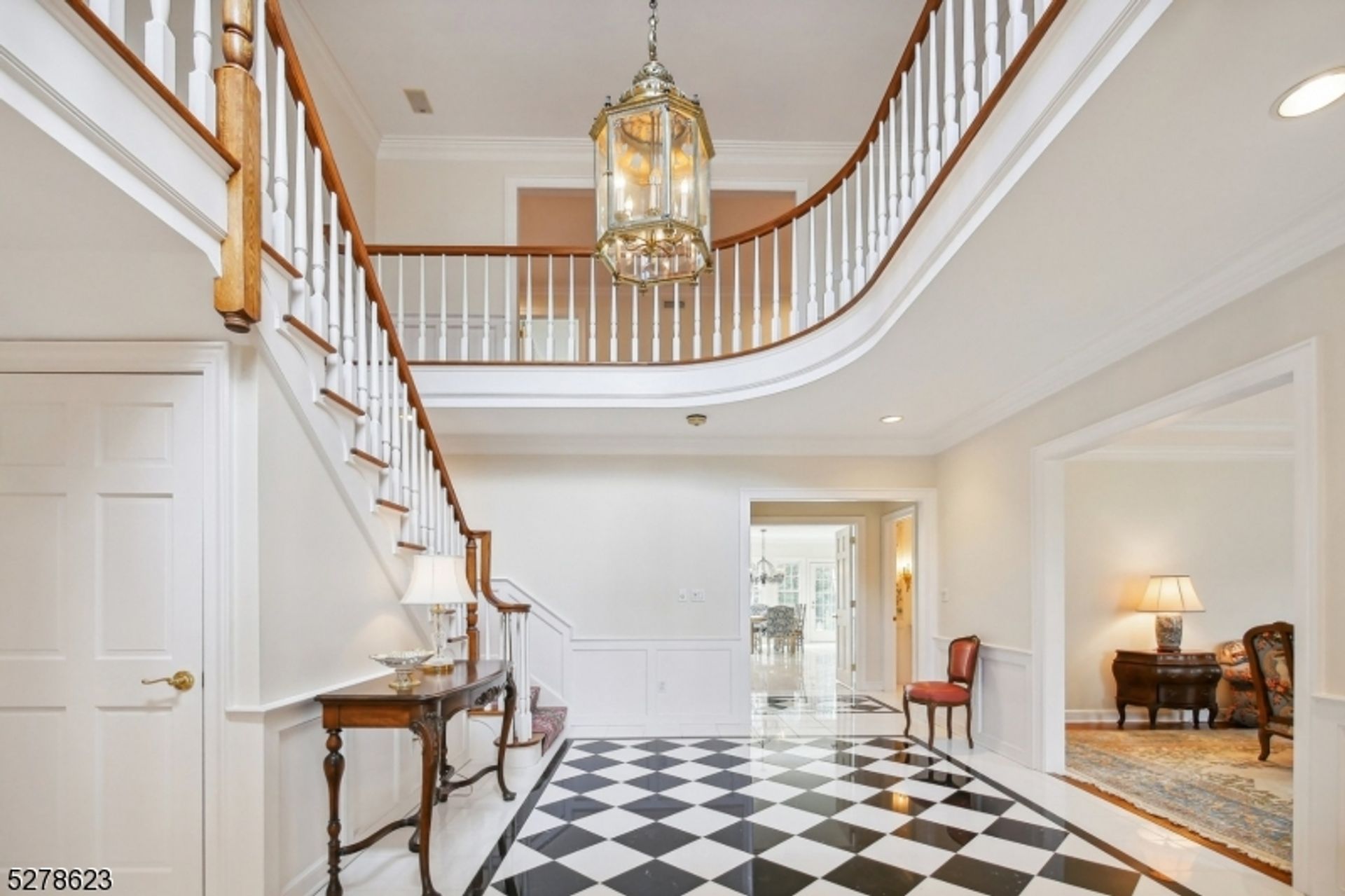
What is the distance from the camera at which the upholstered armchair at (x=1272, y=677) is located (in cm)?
546

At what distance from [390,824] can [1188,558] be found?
6.95 m

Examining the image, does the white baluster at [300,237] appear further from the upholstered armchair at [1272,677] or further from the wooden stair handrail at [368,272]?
the upholstered armchair at [1272,677]

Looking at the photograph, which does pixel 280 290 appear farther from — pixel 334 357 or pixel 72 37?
pixel 72 37

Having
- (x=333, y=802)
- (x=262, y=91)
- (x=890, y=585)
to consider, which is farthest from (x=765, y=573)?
(x=262, y=91)

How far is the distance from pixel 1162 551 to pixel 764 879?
549 centimetres

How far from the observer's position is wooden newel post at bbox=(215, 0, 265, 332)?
2434 mm

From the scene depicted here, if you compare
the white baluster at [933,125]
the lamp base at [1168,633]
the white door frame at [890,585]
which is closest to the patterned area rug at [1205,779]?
the lamp base at [1168,633]

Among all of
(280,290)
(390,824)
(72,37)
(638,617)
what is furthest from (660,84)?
(638,617)

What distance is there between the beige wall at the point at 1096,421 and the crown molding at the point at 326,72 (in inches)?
226

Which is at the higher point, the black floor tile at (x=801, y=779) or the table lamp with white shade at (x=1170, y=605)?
the table lamp with white shade at (x=1170, y=605)

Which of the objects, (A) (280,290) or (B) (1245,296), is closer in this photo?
(A) (280,290)

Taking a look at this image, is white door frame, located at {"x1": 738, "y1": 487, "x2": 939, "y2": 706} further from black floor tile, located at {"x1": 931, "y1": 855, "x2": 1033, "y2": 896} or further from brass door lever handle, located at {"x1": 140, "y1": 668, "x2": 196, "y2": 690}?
brass door lever handle, located at {"x1": 140, "y1": 668, "x2": 196, "y2": 690}

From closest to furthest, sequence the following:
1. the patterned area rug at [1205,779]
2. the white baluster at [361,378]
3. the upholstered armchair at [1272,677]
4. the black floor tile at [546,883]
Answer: the black floor tile at [546,883]
the white baluster at [361,378]
the patterned area rug at [1205,779]
the upholstered armchair at [1272,677]

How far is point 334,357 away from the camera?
10.8ft
